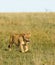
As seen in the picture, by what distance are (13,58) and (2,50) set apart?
1.40 metres

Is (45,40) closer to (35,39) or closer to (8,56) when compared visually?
(35,39)

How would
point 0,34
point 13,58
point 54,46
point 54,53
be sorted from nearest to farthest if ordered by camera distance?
1. point 13,58
2. point 54,53
3. point 54,46
4. point 0,34

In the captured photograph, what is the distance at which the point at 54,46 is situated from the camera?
1111cm

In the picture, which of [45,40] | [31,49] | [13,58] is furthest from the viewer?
[45,40]

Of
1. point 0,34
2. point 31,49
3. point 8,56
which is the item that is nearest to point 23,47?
point 31,49

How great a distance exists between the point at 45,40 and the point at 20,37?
1976 mm

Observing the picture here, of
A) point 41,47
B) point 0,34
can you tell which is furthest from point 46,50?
point 0,34

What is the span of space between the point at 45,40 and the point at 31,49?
1.87 m

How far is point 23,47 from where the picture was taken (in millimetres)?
10219

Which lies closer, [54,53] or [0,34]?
[54,53]

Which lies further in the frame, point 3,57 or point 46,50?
point 46,50

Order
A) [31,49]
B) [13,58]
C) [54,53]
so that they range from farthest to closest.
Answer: [31,49] → [54,53] → [13,58]

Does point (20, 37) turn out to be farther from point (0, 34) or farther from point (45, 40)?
point (0, 34)

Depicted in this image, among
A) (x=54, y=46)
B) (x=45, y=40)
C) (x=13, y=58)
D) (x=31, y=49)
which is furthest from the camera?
(x=45, y=40)
